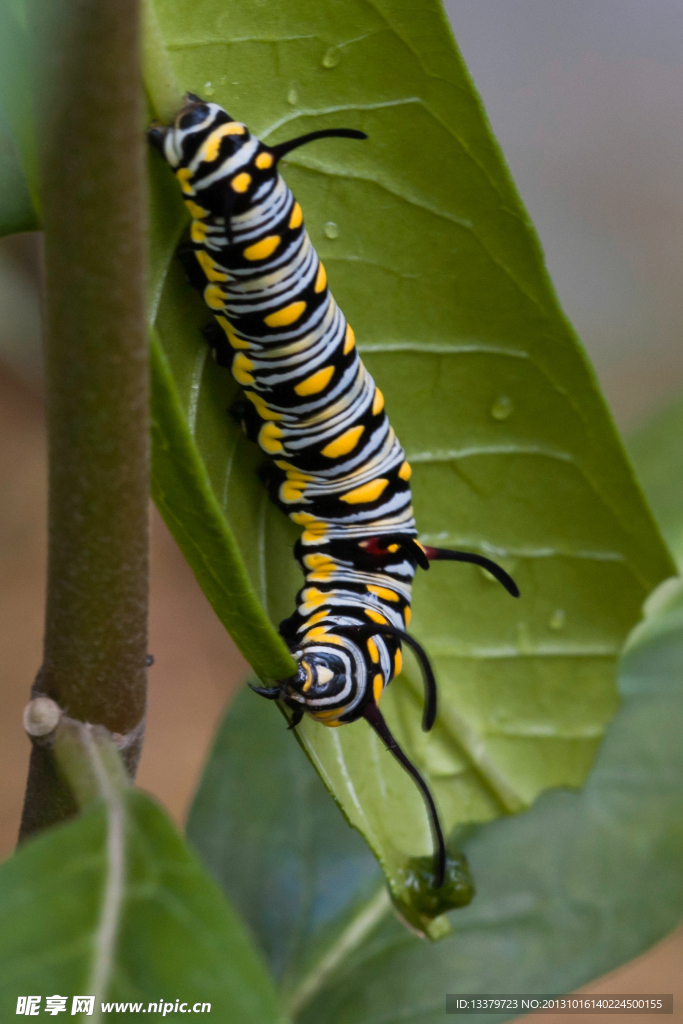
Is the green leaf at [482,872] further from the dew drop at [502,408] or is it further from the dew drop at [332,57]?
the dew drop at [332,57]

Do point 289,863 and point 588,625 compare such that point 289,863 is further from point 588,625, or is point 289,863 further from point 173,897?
point 173,897

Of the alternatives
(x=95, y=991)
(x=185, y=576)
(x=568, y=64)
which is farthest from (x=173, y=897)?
(x=568, y=64)

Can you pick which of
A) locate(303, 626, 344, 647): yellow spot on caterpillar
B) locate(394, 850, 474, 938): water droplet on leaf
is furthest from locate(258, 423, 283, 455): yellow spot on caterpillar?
locate(394, 850, 474, 938): water droplet on leaf

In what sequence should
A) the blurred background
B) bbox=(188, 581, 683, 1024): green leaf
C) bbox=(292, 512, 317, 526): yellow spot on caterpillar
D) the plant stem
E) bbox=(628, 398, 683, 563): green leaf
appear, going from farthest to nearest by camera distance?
1. the blurred background
2. bbox=(628, 398, 683, 563): green leaf
3. bbox=(188, 581, 683, 1024): green leaf
4. bbox=(292, 512, 317, 526): yellow spot on caterpillar
5. the plant stem

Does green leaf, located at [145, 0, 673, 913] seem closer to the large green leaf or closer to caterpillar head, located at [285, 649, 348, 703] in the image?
caterpillar head, located at [285, 649, 348, 703]

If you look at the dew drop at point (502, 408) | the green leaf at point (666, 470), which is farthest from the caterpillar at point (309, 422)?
the green leaf at point (666, 470)

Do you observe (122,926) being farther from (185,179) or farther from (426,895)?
(185,179)
